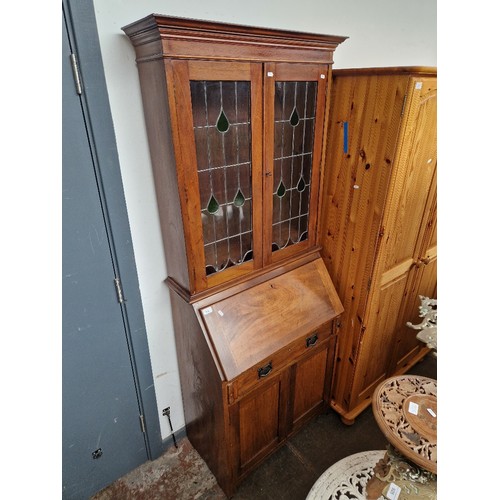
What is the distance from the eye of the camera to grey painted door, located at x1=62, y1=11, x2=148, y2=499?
4.19ft

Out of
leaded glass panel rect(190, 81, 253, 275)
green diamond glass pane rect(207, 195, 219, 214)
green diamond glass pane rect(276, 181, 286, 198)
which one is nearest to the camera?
leaded glass panel rect(190, 81, 253, 275)

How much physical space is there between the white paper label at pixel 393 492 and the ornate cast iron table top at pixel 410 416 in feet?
0.65

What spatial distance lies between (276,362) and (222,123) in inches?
44.2

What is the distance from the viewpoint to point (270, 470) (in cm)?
195

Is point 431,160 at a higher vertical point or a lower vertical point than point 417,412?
higher

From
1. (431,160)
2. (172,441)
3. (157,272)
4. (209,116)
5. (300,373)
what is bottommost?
(172,441)

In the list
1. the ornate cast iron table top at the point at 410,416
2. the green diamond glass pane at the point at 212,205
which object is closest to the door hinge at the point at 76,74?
the green diamond glass pane at the point at 212,205

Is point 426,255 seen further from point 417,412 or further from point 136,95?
point 136,95

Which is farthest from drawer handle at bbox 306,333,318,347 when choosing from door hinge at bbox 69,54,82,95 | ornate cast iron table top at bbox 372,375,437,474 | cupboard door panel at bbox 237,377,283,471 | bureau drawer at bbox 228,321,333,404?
door hinge at bbox 69,54,82,95

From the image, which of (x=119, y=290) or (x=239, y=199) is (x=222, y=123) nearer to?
(x=239, y=199)

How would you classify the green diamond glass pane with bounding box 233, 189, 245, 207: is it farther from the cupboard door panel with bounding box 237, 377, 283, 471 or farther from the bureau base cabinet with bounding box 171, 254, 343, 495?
the cupboard door panel with bounding box 237, 377, 283, 471

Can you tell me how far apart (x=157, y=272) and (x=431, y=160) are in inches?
59.0
